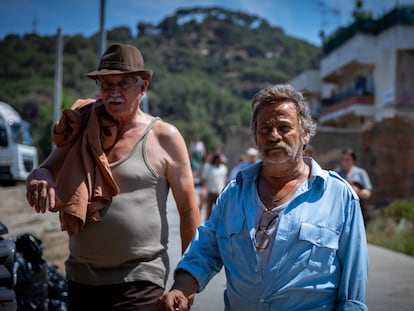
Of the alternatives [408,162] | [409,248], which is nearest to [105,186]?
[409,248]

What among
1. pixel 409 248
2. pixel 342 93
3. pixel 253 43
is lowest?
pixel 409 248

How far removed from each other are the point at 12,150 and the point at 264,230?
23.2 meters

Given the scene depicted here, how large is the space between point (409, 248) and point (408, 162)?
16.5ft

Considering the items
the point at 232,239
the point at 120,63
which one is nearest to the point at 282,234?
the point at 232,239

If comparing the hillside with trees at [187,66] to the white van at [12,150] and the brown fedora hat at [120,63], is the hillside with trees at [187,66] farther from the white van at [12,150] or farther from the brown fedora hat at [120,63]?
the brown fedora hat at [120,63]

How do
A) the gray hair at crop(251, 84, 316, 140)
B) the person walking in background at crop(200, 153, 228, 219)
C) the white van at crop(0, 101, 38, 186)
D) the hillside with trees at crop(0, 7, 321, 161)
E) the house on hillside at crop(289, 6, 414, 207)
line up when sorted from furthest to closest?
the hillside with trees at crop(0, 7, 321, 161)
the white van at crop(0, 101, 38, 186)
the house on hillside at crop(289, 6, 414, 207)
the person walking in background at crop(200, 153, 228, 219)
the gray hair at crop(251, 84, 316, 140)

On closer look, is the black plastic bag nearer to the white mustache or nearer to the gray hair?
the white mustache

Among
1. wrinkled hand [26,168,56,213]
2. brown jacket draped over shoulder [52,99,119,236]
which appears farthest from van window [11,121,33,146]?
wrinkled hand [26,168,56,213]

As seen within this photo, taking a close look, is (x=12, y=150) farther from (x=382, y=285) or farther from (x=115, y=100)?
(x=115, y=100)

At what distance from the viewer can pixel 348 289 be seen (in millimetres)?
2314

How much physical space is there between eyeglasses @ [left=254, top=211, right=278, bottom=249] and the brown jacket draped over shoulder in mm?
881

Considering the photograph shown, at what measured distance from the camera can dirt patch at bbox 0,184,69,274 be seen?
9242 millimetres

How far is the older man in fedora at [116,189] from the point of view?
301 centimetres

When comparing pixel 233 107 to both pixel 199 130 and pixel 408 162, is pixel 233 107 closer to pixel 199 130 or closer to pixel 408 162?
pixel 199 130
